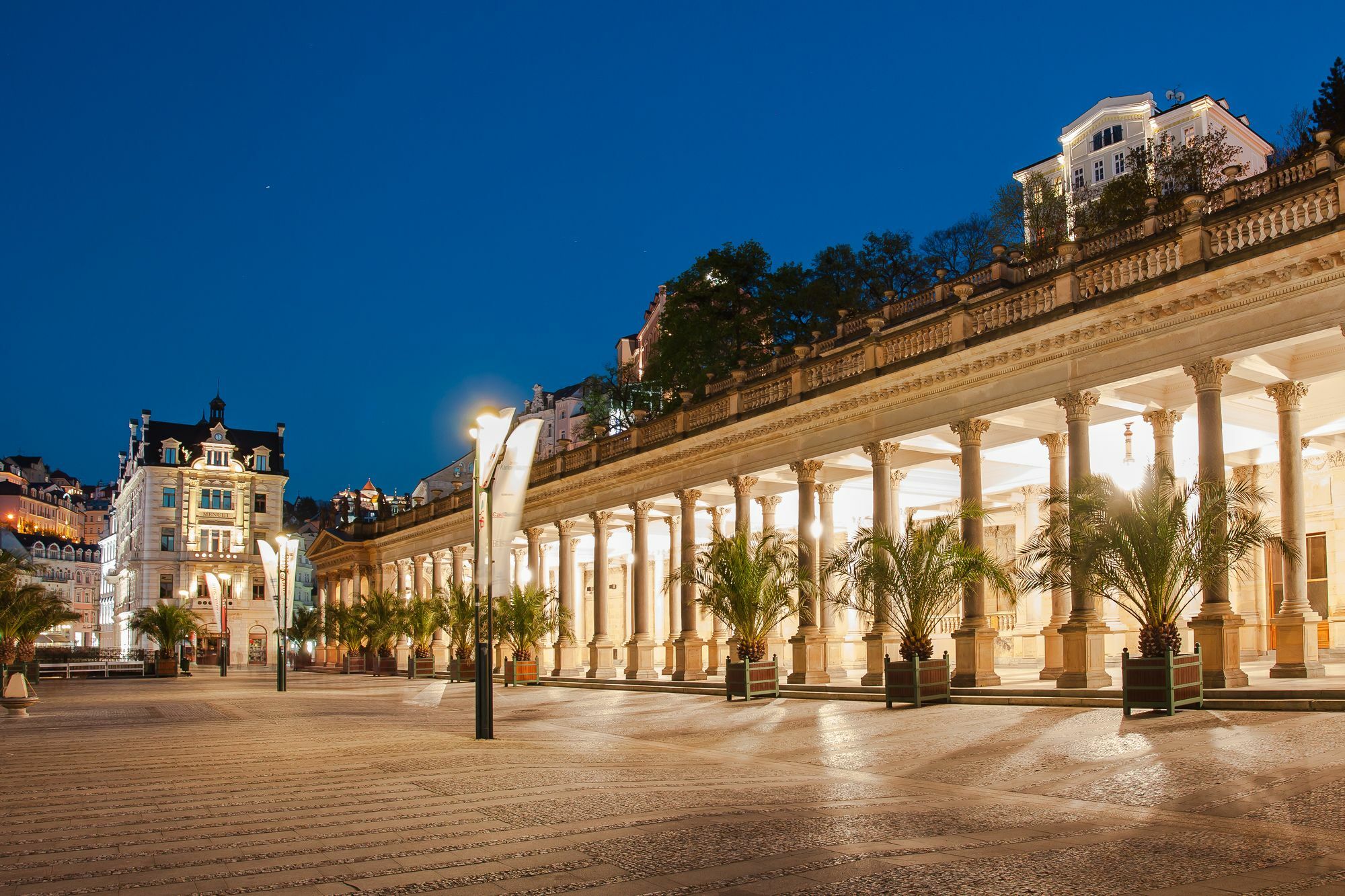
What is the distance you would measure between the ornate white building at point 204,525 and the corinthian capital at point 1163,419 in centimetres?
8395

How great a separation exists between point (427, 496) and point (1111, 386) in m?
92.7

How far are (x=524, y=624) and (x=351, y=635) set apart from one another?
2213 centimetres

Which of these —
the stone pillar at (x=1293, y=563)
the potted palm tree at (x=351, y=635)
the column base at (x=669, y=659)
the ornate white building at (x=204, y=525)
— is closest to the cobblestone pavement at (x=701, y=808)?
the stone pillar at (x=1293, y=563)

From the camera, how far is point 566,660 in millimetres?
43406

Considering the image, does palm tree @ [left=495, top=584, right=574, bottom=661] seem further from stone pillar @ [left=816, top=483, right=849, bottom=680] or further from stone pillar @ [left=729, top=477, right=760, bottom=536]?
stone pillar @ [left=816, top=483, right=849, bottom=680]

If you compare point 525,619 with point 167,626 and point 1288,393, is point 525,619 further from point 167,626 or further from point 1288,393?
A: point 167,626

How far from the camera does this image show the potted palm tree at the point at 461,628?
44438mm

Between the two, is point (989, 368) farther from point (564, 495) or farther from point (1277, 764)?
point (564, 495)

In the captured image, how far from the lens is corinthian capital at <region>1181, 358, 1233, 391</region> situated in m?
20.3

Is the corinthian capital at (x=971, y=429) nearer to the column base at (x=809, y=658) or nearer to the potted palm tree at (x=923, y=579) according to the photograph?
the potted palm tree at (x=923, y=579)

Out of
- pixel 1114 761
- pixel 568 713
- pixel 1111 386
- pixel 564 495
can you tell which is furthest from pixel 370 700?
pixel 1114 761

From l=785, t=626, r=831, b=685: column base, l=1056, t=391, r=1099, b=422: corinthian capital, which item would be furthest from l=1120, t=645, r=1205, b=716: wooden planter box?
l=785, t=626, r=831, b=685: column base

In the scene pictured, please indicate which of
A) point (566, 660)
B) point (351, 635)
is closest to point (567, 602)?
point (566, 660)

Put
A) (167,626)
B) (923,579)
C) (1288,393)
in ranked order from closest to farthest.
Result: (1288,393) < (923,579) < (167,626)
